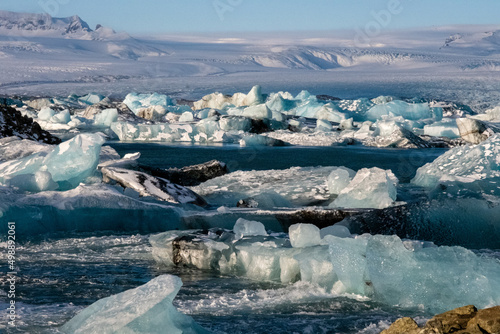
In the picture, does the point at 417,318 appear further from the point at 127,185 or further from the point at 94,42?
the point at 94,42

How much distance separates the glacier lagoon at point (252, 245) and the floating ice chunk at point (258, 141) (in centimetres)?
581

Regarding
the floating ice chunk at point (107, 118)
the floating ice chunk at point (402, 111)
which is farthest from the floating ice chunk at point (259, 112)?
the floating ice chunk at point (402, 111)

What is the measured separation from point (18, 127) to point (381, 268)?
29.3 feet

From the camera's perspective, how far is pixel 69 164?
24.5 feet

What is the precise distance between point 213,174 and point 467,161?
333 centimetres

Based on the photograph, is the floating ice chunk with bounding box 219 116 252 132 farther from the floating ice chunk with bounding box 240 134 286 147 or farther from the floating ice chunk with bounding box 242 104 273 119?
the floating ice chunk with bounding box 240 134 286 147

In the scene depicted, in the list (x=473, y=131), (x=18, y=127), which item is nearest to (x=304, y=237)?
(x=18, y=127)

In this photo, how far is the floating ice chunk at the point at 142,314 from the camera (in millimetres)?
2828

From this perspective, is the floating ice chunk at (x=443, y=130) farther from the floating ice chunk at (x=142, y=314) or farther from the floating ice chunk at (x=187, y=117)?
the floating ice chunk at (x=142, y=314)

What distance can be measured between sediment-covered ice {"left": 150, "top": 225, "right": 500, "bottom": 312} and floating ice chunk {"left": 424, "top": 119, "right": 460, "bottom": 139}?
1347 cm

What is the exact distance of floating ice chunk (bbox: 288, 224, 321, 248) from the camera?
447 centimetres

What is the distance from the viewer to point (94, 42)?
119m

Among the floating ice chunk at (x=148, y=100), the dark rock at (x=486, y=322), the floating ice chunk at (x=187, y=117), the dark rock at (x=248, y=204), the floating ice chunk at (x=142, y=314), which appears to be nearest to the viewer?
the dark rock at (x=486, y=322)

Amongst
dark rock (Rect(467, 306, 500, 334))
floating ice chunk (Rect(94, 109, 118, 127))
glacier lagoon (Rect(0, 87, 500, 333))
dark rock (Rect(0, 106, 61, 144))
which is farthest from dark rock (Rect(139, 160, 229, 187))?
floating ice chunk (Rect(94, 109, 118, 127))
